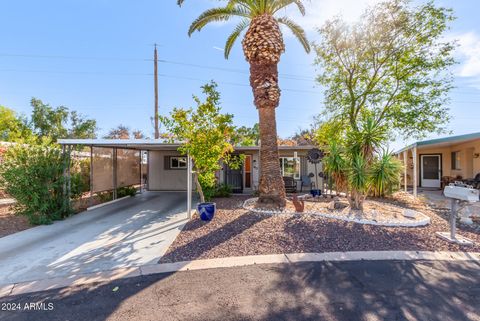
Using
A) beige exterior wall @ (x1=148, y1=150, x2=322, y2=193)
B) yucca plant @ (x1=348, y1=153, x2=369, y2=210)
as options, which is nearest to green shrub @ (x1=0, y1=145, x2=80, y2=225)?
beige exterior wall @ (x1=148, y1=150, x2=322, y2=193)

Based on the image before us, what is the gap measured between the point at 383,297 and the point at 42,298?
4.41m

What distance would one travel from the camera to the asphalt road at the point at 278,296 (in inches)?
104

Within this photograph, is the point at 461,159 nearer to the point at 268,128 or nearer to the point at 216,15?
the point at 268,128

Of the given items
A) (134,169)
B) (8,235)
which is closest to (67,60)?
(134,169)

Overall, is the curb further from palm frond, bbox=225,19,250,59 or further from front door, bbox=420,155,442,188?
front door, bbox=420,155,442,188

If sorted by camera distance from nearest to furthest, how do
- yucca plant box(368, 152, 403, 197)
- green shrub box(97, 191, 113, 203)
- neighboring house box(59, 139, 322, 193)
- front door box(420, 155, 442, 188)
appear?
yucca plant box(368, 152, 403, 197) < green shrub box(97, 191, 113, 203) < neighboring house box(59, 139, 322, 193) < front door box(420, 155, 442, 188)

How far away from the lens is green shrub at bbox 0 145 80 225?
6.29 meters

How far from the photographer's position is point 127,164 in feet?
39.4

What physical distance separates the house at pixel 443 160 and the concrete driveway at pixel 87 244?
11.1 metres

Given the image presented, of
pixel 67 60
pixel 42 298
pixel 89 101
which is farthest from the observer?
pixel 89 101

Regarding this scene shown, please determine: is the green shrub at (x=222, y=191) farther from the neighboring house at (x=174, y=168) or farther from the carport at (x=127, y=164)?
the carport at (x=127, y=164)

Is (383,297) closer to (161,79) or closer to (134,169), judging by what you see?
(134,169)

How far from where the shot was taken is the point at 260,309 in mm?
2736

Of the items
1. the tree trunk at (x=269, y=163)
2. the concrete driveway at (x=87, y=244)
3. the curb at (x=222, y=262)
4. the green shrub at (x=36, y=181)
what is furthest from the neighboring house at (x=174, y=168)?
the curb at (x=222, y=262)
